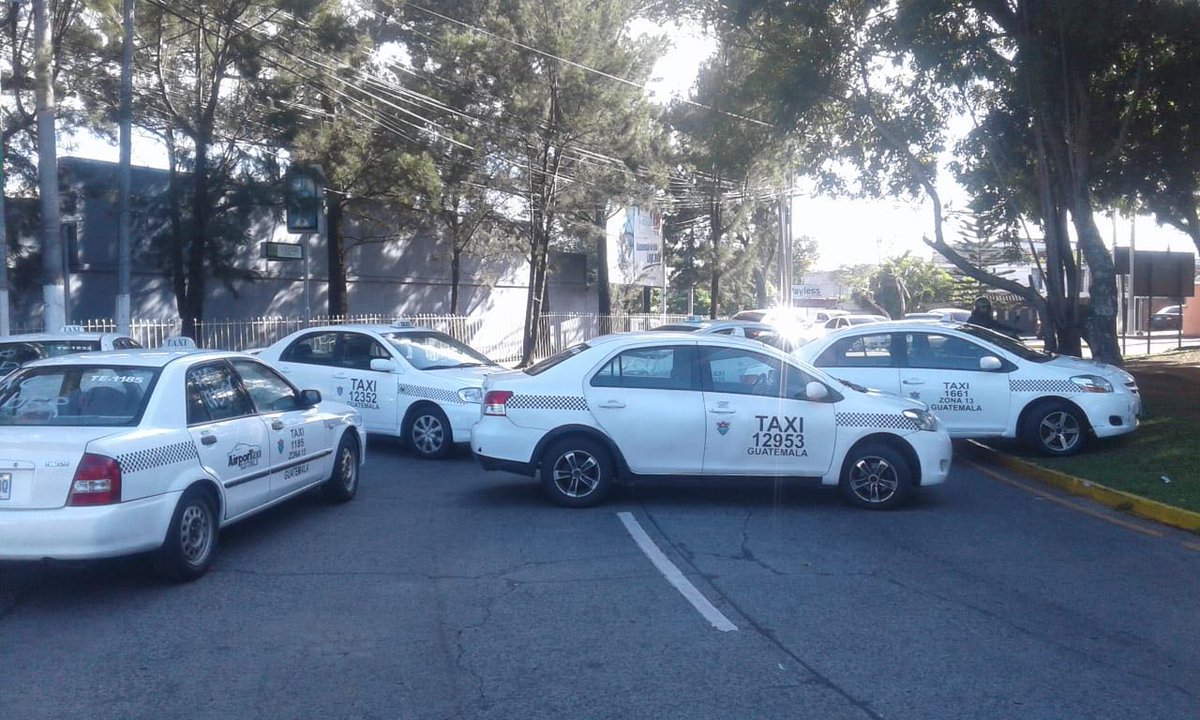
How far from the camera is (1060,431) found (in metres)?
13.0

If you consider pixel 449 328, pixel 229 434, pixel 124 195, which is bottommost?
pixel 229 434

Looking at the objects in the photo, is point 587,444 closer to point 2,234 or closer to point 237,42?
point 2,234

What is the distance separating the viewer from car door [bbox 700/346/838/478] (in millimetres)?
10219

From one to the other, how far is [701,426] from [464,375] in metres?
4.39

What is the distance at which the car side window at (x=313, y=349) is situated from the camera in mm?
14625

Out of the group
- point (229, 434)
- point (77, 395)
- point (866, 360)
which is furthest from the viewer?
point (866, 360)

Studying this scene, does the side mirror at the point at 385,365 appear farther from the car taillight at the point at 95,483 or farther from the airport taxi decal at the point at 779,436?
the car taillight at the point at 95,483

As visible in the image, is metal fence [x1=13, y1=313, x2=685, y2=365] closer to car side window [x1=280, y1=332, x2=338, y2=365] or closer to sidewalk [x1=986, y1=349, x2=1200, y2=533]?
car side window [x1=280, y1=332, x2=338, y2=365]

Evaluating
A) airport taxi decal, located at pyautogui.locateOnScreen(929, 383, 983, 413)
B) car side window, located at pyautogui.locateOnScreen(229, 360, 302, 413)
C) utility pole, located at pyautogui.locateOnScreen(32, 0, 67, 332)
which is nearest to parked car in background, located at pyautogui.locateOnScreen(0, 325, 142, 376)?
car side window, located at pyautogui.locateOnScreen(229, 360, 302, 413)

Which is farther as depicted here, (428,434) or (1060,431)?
(428,434)

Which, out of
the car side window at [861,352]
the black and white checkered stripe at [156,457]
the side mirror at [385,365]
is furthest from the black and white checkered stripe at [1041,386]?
the black and white checkered stripe at [156,457]

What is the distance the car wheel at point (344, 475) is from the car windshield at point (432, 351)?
3140 millimetres

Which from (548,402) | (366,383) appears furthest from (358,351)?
(548,402)

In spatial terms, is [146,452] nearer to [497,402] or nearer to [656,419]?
[497,402]
